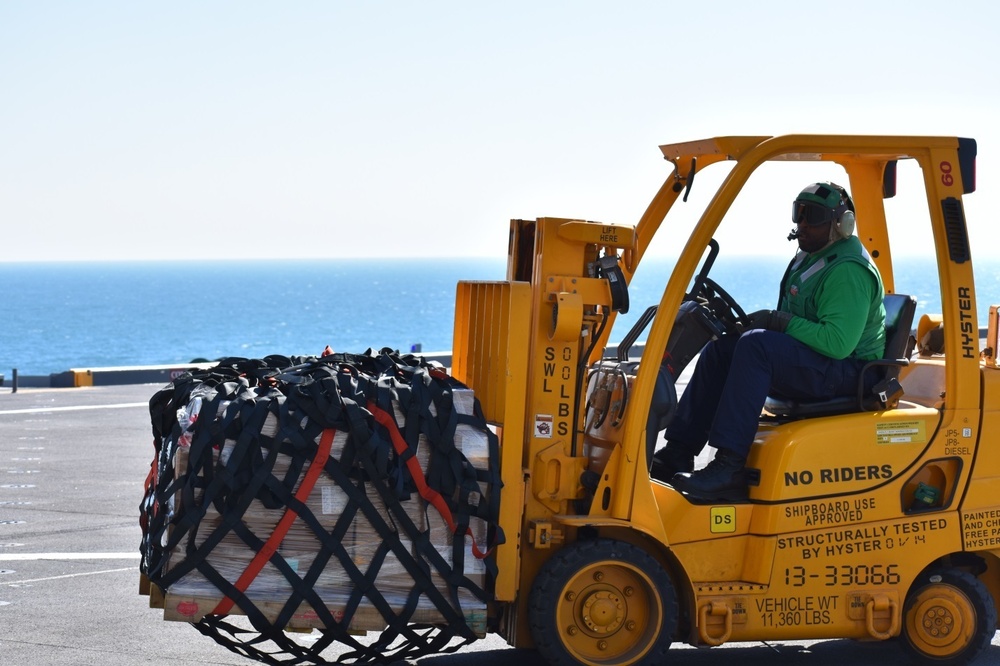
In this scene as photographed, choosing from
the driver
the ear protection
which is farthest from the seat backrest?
the ear protection

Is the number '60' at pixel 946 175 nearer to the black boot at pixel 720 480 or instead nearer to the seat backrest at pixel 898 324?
the seat backrest at pixel 898 324

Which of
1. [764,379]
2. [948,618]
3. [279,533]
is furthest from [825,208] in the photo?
[279,533]

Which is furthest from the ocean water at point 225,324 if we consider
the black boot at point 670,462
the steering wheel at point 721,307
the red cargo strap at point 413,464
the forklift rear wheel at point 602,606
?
the red cargo strap at point 413,464

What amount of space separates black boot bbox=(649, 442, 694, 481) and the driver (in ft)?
0.15

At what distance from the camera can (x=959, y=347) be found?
21.9 ft

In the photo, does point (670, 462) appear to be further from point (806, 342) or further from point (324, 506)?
point (324, 506)

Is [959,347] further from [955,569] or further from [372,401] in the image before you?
[372,401]

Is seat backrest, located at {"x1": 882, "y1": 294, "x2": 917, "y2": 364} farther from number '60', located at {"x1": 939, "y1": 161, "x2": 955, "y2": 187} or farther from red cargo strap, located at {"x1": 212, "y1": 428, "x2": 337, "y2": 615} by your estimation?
red cargo strap, located at {"x1": 212, "y1": 428, "x2": 337, "y2": 615}

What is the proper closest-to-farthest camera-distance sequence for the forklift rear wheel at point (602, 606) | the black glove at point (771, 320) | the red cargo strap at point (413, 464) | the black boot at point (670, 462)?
the red cargo strap at point (413, 464) < the forklift rear wheel at point (602, 606) < the black glove at point (771, 320) < the black boot at point (670, 462)

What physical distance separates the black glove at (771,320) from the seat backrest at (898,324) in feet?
1.99

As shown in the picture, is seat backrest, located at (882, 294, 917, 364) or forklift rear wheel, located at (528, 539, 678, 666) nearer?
forklift rear wheel, located at (528, 539, 678, 666)

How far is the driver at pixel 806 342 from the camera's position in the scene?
6.49m

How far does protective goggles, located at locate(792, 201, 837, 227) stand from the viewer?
6695 millimetres

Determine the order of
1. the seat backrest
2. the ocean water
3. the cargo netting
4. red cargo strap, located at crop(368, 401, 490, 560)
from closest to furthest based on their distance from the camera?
the cargo netting → red cargo strap, located at crop(368, 401, 490, 560) → the seat backrest → the ocean water
